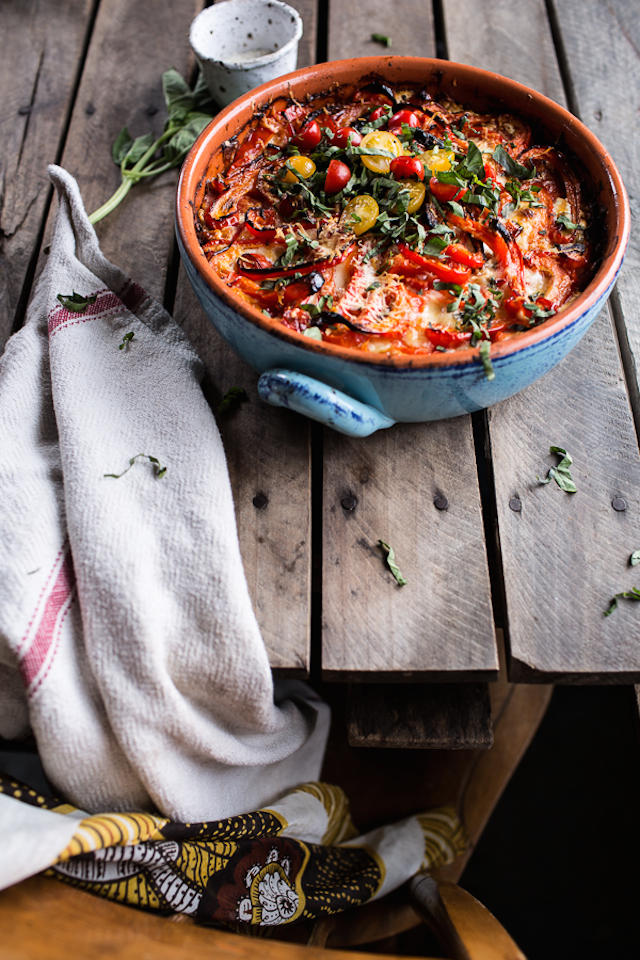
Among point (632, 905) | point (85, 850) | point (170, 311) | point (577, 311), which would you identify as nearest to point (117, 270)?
point (170, 311)

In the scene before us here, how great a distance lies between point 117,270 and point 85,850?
99 cm

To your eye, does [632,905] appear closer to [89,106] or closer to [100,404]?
[100,404]

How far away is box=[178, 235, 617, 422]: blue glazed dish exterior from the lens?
100cm

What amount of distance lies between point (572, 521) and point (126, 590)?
71cm

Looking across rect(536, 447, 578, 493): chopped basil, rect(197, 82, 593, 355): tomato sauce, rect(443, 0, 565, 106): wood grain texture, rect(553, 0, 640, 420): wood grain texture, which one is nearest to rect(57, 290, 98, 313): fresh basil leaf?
rect(197, 82, 593, 355): tomato sauce

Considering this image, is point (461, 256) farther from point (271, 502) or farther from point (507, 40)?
point (507, 40)

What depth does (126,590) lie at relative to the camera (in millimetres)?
1036

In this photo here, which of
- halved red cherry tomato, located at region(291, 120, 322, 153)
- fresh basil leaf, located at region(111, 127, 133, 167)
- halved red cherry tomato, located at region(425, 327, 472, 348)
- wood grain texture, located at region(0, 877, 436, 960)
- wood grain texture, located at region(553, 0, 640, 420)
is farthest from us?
fresh basil leaf, located at region(111, 127, 133, 167)

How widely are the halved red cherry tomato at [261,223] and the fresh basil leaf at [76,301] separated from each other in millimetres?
332

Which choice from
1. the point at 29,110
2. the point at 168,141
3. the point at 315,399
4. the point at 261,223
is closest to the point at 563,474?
the point at 315,399

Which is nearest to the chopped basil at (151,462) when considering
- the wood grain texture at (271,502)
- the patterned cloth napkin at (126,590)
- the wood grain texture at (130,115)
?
the patterned cloth napkin at (126,590)

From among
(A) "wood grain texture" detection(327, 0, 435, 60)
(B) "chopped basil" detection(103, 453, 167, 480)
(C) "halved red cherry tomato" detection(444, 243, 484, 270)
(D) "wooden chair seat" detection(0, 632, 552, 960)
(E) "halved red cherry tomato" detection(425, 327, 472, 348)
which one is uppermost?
(A) "wood grain texture" detection(327, 0, 435, 60)

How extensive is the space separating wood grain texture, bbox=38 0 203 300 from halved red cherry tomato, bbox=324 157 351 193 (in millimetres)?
429

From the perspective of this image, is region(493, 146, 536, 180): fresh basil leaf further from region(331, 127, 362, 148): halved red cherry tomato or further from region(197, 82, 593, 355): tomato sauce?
region(331, 127, 362, 148): halved red cherry tomato
